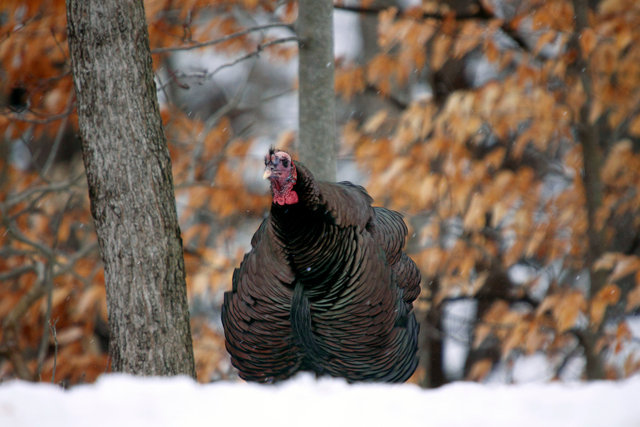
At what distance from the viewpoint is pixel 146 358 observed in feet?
7.52

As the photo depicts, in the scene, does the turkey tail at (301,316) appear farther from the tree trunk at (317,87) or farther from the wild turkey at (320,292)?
the tree trunk at (317,87)

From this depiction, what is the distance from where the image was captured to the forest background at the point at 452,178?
463 centimetres

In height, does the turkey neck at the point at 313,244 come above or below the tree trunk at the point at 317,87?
below

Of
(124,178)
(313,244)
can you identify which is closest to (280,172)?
(313,244)

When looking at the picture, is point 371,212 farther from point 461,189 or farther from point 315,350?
point 461,189

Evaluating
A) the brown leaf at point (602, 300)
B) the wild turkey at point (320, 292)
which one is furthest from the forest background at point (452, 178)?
the wild turkey at point (320, 292)

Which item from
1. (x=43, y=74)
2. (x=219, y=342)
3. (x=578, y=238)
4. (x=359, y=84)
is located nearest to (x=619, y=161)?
(x=578, y=238)

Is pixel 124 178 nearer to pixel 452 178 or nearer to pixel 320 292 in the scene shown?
pixel 320 292

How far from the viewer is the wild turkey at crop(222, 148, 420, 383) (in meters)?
2.54

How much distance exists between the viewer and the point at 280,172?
7.61ft

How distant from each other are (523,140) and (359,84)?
161 centimetres

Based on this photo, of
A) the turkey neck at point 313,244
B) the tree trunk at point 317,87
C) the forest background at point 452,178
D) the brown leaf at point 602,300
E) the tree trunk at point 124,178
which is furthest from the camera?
the forest background at point 452,178

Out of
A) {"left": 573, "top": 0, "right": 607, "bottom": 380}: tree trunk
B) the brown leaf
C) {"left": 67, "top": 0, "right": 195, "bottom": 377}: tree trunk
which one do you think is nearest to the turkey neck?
{"left": 67, "top": 0, "right": 195, "bottom": 377}: tree trunk

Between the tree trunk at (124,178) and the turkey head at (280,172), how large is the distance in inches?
17.2
